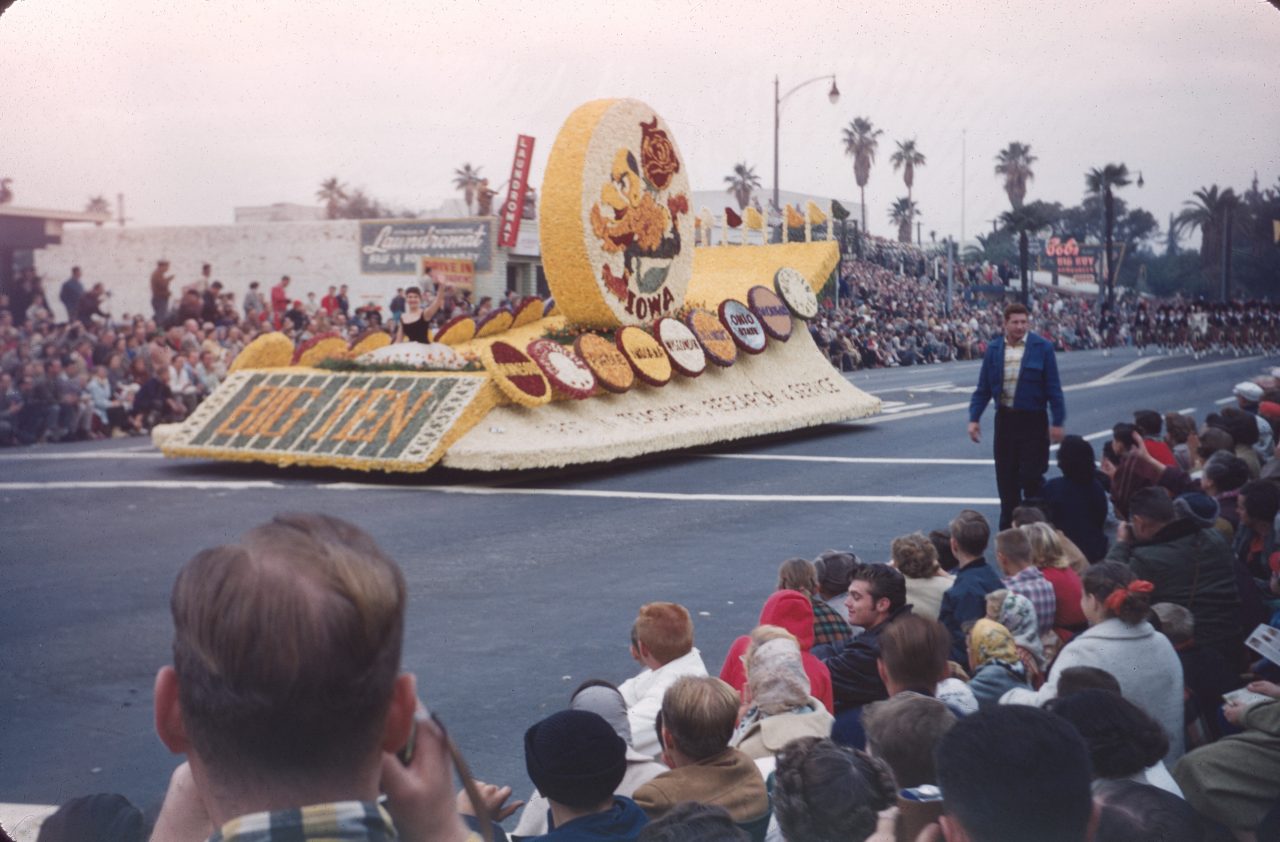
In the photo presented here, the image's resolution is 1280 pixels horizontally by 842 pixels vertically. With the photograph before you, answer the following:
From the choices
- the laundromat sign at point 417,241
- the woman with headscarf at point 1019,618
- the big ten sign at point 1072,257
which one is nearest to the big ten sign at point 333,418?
the big ten sign at point 1072,257

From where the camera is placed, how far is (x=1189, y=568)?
4.91 metres

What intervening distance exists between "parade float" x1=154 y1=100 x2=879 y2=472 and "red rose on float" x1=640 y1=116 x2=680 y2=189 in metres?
0.03

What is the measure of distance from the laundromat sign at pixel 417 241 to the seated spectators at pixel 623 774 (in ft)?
60.1

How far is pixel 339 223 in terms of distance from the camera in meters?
20.7

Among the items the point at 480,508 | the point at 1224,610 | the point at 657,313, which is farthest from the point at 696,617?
the point at 657,313

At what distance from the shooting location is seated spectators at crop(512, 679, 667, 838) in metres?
2.93

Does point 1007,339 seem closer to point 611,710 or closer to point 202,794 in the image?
point 611,710

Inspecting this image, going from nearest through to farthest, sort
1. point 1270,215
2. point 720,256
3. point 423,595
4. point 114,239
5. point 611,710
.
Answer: point 611,710, point 1270,215, point 423,595, point 114,239, point 720,256

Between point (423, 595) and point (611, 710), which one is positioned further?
point (423, 595)

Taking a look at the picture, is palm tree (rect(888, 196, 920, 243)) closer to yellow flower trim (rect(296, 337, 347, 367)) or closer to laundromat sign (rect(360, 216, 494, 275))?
yellow flower trim (rect(296, 337, 347, 367))

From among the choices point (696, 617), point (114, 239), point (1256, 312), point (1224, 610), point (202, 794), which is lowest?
point (696, 617)

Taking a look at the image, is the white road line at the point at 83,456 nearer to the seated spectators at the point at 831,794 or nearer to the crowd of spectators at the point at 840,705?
the crowd of spectators at the point at 840,705

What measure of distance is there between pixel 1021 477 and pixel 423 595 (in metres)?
4.36

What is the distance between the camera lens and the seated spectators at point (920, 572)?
5.29 meters
